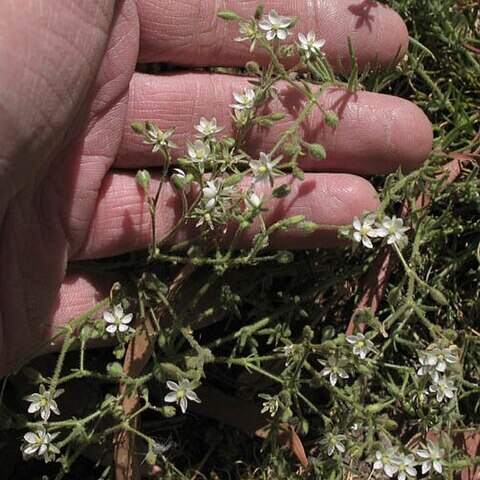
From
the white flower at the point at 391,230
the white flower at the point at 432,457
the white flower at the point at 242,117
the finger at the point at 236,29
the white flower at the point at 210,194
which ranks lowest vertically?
the white flower at the point at 432,457

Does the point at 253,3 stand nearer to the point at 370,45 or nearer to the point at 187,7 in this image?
the point at 187,7

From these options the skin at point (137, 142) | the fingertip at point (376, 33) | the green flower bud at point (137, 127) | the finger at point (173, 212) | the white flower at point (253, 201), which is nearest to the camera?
the white flower at point (253, 201)

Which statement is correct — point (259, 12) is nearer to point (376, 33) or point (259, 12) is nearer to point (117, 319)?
point (376, 33)

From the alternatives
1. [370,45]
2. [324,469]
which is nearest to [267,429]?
[324,469]

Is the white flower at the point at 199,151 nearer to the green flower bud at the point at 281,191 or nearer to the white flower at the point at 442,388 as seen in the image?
the green flower bud at the point at 281,191

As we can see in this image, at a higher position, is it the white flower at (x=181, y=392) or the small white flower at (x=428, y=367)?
the small white flower at (x=428, y=367)

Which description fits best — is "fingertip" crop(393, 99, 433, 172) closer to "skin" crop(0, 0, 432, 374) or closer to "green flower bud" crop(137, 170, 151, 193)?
"skin" crop(0, 0, 432, 374)

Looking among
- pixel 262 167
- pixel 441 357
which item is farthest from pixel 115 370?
pixel 441 357

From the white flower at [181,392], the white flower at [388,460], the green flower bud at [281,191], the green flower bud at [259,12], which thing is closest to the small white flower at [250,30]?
the green flower bud at [259,12]
